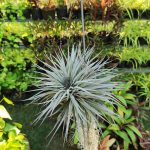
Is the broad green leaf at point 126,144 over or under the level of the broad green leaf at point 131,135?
under

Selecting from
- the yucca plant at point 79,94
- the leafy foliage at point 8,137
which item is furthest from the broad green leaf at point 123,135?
the leafy foliage at point 8,137

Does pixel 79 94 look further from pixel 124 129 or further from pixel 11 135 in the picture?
pixel 124 129

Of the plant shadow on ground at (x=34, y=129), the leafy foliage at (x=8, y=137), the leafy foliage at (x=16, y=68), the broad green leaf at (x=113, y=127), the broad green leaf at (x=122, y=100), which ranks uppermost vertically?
the leafy foliage at (x=16, y=68)

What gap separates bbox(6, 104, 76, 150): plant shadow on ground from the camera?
13.9ft

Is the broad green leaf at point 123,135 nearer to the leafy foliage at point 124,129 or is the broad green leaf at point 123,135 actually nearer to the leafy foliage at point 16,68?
the leafy foliage at point 124,129

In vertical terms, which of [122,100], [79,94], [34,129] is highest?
[79,94]

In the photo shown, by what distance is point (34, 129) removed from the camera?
449cm

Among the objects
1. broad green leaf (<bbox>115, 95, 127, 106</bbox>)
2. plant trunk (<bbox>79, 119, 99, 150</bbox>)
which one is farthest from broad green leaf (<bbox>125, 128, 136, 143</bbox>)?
plant trunk (<bbox>79, 119, 99, 150</bbox>)

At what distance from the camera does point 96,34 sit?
4668 mm

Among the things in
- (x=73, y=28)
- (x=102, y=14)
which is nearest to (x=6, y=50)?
(x=73, y=28)

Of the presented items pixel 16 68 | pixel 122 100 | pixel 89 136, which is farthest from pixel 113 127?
pixel 16 68

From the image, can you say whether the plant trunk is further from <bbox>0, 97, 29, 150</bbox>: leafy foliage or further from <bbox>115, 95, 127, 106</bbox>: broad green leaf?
<bbox>115, 95, 127, 106</bbox>: broad green leaf

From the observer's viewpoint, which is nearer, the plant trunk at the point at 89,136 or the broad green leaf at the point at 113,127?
the plant trunk at the point at 89,136

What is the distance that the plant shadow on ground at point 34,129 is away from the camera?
4.24m
